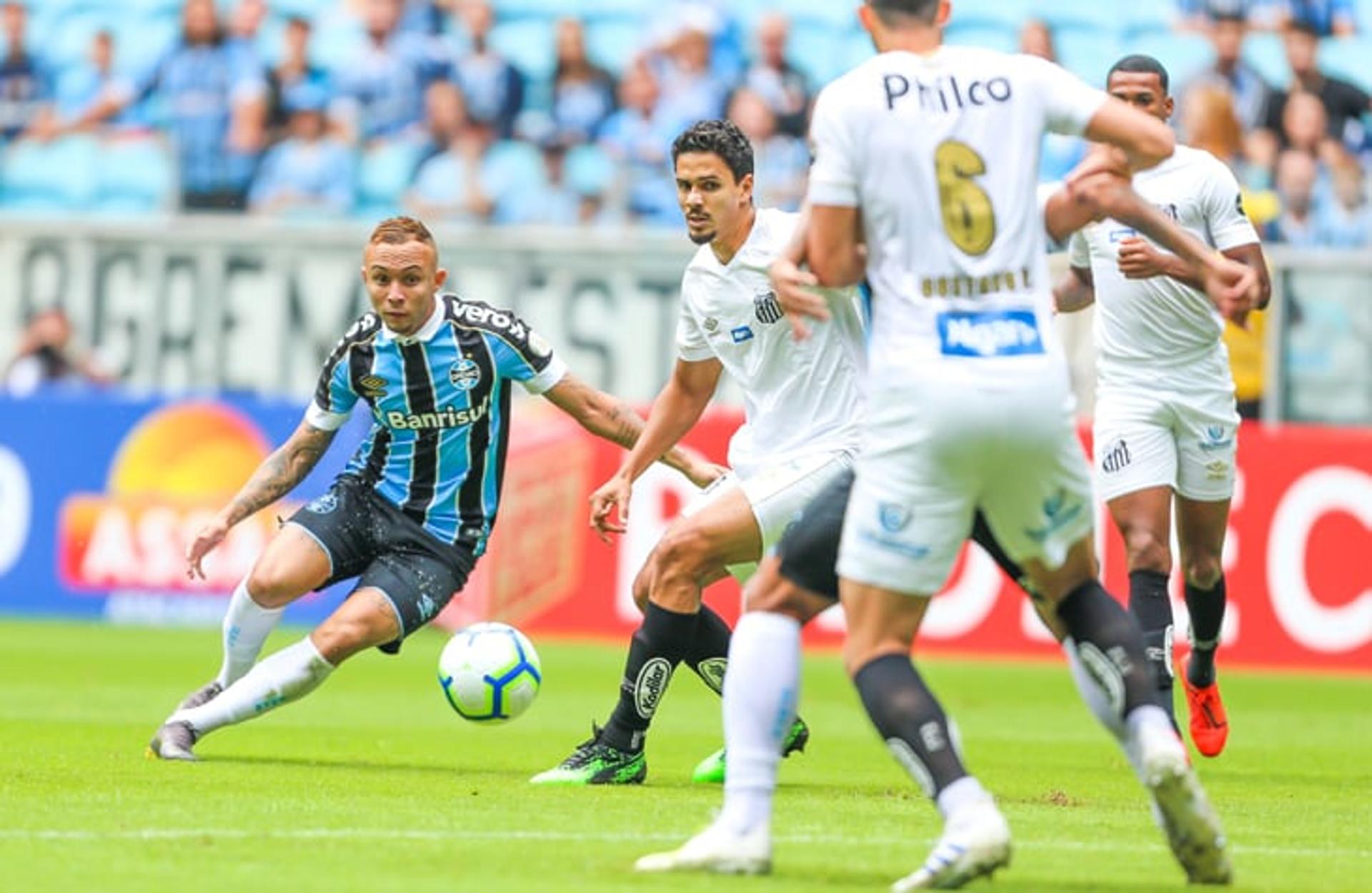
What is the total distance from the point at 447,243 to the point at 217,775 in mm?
9585

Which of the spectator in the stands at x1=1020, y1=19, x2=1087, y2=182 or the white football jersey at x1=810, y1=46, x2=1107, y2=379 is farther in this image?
the spectator in the stands at x1=1020, y1=19, x2=1087, y2=182

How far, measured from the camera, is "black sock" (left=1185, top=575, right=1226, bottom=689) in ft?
35.0

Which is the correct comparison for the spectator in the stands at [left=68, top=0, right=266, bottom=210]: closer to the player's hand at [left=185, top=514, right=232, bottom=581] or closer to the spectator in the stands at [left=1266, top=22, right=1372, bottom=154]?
the spectator in the stands at [left=1266, top=22, right=1372, bottom=154]

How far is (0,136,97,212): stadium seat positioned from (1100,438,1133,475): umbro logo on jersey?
43.9 feet

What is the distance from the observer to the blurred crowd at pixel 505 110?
64.0 feet

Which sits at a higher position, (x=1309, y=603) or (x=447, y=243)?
(x=447, y=243)

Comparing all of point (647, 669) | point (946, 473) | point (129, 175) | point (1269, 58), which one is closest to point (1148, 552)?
point (647, 669)

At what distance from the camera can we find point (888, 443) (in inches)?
242

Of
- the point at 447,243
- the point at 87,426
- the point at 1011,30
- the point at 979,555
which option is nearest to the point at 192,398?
the point at 87,426

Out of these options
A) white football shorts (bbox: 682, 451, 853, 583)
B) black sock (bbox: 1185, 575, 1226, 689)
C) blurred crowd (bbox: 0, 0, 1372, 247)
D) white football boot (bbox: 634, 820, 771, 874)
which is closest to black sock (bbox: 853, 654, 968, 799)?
white football boot (bbox: 634, 820, 771, 874)

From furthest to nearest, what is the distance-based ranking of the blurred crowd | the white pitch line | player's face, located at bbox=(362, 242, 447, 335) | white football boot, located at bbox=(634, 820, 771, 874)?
the blurred crowd → player's face, located at bbox=(362, 242, 447, 335) → the white pitch line → white football boot, located at bbox=(634, 820, 771, 874)

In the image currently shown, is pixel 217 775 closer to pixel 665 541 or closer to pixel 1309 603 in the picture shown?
pixel 665 541

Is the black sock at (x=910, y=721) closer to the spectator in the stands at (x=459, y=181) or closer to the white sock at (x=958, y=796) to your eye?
the white sock at (x=958, y=796)

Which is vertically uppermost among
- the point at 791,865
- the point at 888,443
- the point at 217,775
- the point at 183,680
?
the point at 888,443
